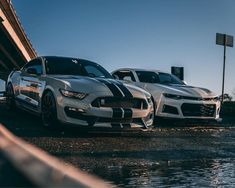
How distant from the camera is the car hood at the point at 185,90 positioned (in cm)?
952

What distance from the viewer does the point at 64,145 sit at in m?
5.88

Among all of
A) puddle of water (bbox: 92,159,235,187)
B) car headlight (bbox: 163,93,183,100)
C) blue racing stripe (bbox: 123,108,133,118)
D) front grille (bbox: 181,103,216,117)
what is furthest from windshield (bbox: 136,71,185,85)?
puddle of water (bbox: 92,159,235,187)

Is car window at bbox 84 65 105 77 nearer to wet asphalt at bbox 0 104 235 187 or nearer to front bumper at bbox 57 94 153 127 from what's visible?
wet asphalt at bbox 0 104 235 187

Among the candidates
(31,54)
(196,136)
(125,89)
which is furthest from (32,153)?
(31,54)

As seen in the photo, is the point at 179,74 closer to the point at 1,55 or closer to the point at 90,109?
the point at 90,109

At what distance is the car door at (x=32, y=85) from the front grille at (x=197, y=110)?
10.6 feet

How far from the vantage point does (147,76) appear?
10727mm

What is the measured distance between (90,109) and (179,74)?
11.0 meters

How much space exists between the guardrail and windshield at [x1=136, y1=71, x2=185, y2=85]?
977cm

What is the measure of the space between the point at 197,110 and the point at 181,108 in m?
0.44

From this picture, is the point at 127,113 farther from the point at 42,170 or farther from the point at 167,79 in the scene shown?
the point at 42,170

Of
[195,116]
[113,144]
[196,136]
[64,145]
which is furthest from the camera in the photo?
[195,116]

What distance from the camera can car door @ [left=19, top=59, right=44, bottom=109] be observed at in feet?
26.7

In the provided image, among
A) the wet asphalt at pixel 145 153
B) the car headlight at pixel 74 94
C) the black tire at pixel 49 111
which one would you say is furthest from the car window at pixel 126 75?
the car headlight at pixel 74 94
